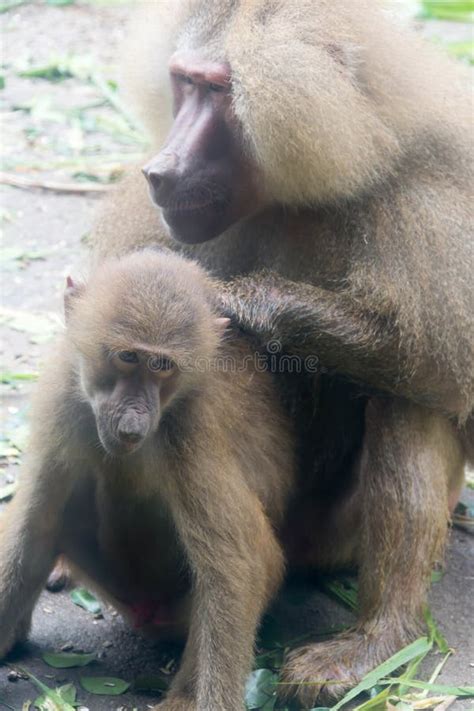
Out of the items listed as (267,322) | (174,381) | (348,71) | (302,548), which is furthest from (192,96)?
(302,548)

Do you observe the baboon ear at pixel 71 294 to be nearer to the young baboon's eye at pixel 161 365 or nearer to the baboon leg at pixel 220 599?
the young baboon's eye at pixel 161 365

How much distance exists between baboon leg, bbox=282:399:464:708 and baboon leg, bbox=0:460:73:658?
782 millimetres

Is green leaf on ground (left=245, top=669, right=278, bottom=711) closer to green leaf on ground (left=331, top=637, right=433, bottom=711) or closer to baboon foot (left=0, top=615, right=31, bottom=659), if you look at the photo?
green leaf on ground (left=331, top=637, right=433, bottom=711)

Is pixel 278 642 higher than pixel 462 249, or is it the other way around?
pixel 462 249

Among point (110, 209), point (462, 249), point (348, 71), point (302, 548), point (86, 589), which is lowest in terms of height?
point (86, 589)

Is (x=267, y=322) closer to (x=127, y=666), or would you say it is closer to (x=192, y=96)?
(x=192, y=96)

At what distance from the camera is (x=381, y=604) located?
3557 mm

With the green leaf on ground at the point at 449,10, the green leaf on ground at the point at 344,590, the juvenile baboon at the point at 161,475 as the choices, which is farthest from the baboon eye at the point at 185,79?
the green leaf on ground at the point at 449,10

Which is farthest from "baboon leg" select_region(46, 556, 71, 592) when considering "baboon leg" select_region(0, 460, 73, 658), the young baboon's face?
the young baboon's face

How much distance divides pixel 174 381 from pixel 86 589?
3.63ft

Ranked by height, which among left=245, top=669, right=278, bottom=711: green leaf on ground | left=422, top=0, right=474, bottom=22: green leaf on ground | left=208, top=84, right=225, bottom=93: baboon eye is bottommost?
left=245, top=669, right=278, bottom=711: green leaf on ground

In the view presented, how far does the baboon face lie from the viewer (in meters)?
3.51

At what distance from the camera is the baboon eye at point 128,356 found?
2.96 m

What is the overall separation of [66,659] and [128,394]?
987 mm
